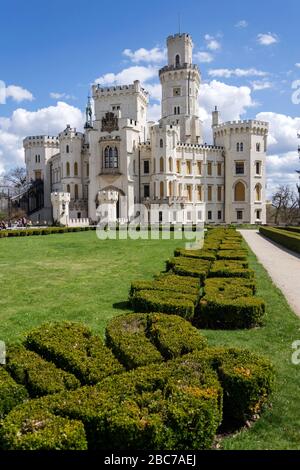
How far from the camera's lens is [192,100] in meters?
61.3

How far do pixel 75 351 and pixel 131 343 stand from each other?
2.65 feet

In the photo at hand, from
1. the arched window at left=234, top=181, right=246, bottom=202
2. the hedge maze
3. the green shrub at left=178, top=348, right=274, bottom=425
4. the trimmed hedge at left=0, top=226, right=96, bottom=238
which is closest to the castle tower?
the arched window at left=234, top=181, right=246, bottom=202

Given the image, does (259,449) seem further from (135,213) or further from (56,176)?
(56,176)

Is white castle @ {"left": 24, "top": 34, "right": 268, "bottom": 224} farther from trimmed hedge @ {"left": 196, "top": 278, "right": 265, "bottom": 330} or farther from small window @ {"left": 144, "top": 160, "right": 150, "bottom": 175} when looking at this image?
trimmed hedge @ {"left": 196, "top": 278, "right": 265, "bottom": 330}

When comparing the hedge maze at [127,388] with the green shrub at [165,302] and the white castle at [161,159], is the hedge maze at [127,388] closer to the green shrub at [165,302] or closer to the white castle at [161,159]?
the green shrub at [165,302]

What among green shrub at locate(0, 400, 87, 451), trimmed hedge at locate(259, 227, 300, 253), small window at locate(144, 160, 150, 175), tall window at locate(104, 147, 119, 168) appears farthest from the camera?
small window at locate(144, 160, 150, 175)

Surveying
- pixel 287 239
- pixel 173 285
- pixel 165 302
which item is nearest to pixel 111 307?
pixel 173 285

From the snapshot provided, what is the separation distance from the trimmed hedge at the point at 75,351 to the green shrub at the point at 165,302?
92.6 inches

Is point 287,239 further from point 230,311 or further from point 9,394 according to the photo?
point 9,394

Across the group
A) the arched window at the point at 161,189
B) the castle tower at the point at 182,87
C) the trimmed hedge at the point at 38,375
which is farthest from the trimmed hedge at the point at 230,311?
the castle tower at the point at 182,87

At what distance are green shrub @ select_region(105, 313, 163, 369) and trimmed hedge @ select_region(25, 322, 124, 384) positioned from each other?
0.16 meters

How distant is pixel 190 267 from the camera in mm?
11750

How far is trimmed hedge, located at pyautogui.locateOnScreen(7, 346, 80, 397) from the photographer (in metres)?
4.56
